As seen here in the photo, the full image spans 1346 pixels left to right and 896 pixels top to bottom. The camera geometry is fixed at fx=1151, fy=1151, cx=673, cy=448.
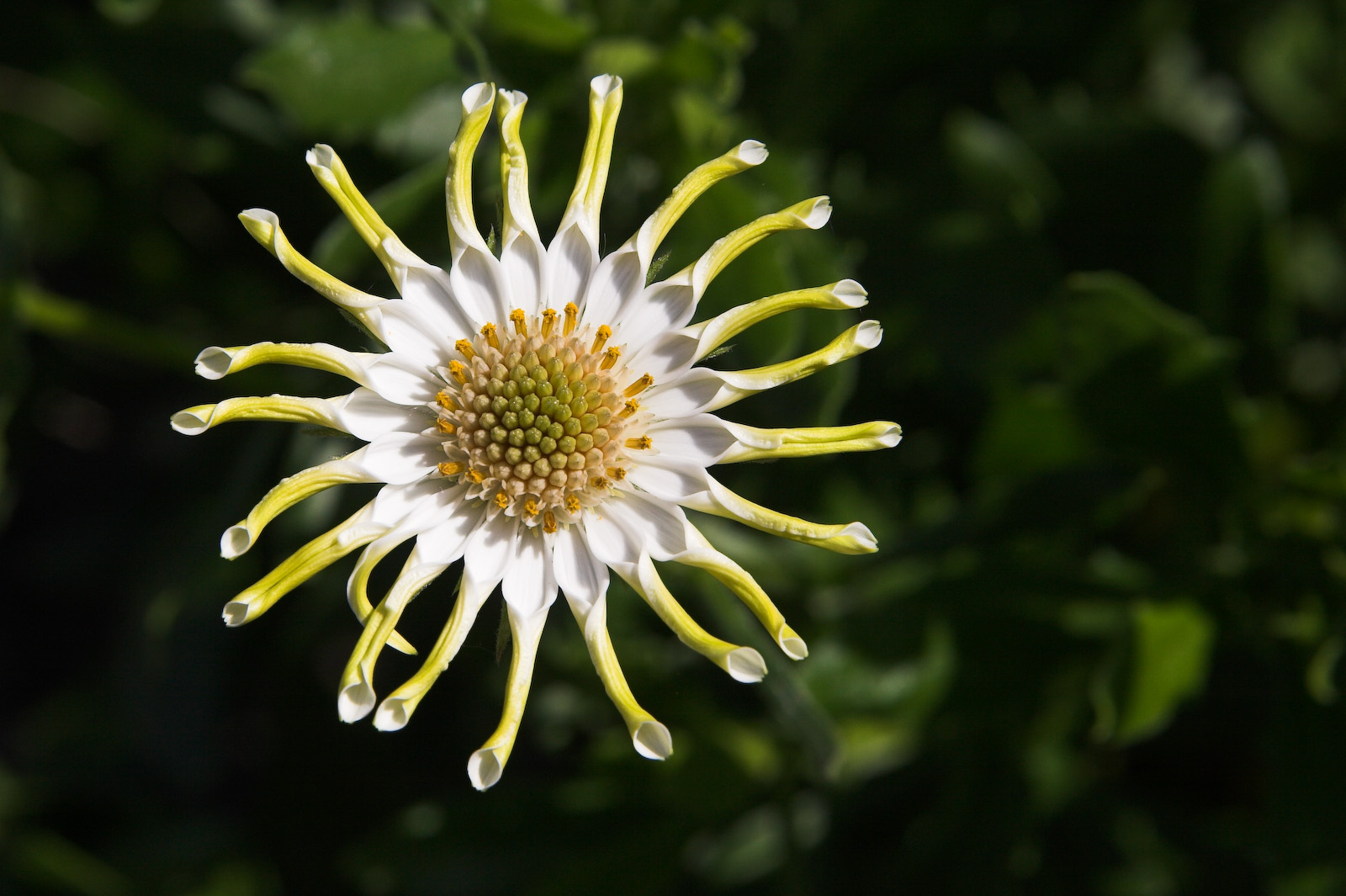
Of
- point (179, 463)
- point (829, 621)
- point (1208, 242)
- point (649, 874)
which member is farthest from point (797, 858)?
point (179, 463)

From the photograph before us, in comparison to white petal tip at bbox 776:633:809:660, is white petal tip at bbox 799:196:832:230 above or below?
above

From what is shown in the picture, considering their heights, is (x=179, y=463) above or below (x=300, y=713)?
above

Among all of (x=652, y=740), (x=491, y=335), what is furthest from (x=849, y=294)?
(x=652, y=740)

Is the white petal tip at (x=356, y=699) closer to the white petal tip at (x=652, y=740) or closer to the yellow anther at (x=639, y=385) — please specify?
the white petal tip at (x=652, y=740)

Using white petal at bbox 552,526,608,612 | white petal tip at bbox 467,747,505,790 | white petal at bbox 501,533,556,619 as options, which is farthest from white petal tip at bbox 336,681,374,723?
white petal at bbox 552,526,608,612

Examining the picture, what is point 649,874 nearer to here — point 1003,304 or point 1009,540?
point 1009,540

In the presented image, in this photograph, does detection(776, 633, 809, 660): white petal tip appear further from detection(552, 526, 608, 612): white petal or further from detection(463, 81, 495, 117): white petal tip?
detection(463, 81, 495, 117): white petal tip
